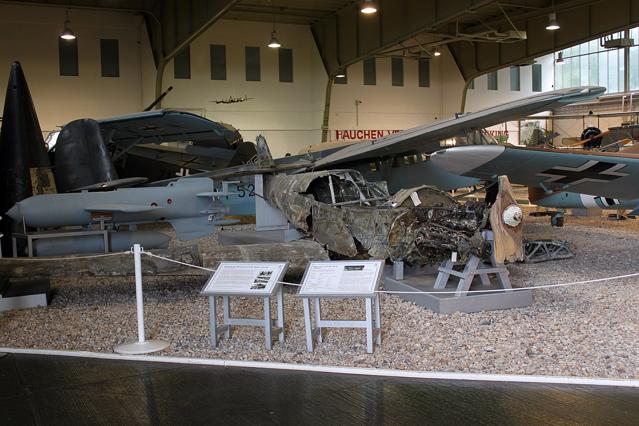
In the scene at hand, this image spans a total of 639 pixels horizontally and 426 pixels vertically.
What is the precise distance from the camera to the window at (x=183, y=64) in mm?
24531

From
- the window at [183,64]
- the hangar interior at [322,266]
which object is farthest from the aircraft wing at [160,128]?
the window at [183,64]

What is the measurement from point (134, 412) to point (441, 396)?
232 centimetres

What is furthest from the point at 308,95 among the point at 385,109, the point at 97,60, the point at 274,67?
the point at 97,60

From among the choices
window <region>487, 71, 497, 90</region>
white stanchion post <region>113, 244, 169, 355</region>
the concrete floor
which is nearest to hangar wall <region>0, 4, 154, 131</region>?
white stanchion post <region>113, 244, 169, 355</region>

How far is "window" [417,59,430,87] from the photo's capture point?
30.6 metres

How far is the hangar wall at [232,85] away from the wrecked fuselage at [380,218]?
1590 centimetres

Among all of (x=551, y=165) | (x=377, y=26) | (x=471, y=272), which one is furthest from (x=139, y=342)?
(x=377, y=26)

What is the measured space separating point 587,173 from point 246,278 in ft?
18.9

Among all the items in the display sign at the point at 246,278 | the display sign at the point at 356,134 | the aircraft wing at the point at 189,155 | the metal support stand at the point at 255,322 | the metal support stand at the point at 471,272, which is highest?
the display sign at the point at 356,134

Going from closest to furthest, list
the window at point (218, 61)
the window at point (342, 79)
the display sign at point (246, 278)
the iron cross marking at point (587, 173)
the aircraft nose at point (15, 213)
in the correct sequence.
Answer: the display sign at point (246, 278)
the iron cross marking at point (587, 173)
the aircraft nose at point (15, 213)
the window at point (218, 61)
the window at point (342, 79)

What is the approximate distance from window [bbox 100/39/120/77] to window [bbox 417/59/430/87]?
1481 centimetres

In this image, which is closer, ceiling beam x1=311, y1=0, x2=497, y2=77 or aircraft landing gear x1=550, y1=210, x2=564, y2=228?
aircraft landing gear x1=550, y1=210, x2=564, y2=228

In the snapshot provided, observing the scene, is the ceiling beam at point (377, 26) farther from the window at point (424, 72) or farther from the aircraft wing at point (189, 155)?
the aircraft wing at point (189, 155)

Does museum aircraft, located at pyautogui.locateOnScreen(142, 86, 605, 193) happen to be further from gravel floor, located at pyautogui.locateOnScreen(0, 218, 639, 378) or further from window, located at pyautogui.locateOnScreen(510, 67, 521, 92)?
window, located at pyautogui.locateOnScreen(510, 67, 521, 92)
